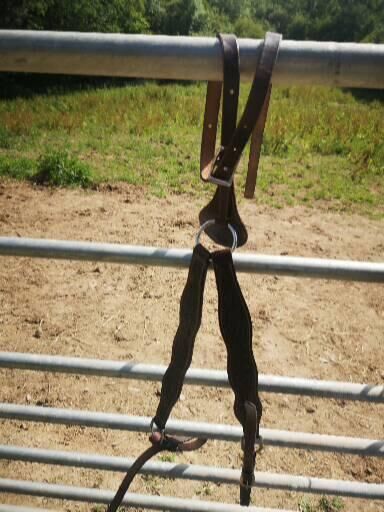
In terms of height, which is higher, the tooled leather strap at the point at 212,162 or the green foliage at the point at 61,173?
the tooled leather strap at the point at 212,162

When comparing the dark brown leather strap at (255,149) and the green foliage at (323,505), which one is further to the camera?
the green foliage at (323,505)

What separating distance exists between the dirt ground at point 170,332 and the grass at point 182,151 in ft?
2.82

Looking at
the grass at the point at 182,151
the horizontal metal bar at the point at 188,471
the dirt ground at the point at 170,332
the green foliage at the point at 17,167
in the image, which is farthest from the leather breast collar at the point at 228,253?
the green foliage at the point at 17,167

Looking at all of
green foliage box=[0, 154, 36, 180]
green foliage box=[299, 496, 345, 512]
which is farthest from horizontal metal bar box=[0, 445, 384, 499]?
green foliage box=[0, 154, 36, 180]

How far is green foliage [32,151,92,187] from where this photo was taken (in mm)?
6578

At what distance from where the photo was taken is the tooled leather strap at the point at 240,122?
78 centimetres

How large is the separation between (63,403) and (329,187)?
5331mm

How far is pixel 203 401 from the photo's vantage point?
117 inches

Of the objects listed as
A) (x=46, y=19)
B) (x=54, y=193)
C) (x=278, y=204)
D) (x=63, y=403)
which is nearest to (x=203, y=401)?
(x=63, y=403)

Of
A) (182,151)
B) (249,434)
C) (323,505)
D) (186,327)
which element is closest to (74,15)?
(182,151)

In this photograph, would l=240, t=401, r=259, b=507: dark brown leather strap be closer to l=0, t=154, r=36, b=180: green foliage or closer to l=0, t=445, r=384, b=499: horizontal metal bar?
l=0, t=445, r=384, b=499: horizontal metal bar

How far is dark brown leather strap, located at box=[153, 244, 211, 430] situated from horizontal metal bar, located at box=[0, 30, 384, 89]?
1.19 ft

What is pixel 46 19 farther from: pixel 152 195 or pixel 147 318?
pixel 147 318

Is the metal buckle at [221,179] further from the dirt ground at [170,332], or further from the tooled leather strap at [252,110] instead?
the dirt ground at [170,332]
